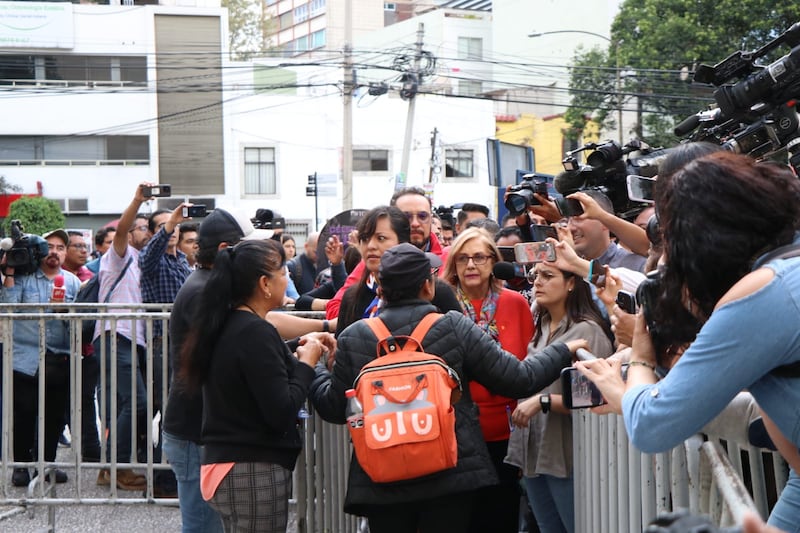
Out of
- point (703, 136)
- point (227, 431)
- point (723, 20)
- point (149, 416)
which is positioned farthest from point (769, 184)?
point (723, 20)

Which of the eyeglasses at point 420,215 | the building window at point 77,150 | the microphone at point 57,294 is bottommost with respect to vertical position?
the microphone at point 57,294

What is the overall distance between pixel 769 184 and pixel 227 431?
2.74m

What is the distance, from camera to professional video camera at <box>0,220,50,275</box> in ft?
Answer: 27.8

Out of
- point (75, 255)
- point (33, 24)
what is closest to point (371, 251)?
point (75, 255)

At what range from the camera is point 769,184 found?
254cm

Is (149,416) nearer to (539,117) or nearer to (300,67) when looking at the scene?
(300,67)

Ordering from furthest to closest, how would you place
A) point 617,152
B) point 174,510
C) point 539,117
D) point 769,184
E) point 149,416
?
1. point 539,117
2. point 174,510
3. point 149,416
4. point 617,152
5. point 769,184

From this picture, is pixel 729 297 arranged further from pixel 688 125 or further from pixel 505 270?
pixel 505 270

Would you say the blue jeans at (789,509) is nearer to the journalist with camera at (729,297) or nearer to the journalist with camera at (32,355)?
the journalist with camera at (729,297)

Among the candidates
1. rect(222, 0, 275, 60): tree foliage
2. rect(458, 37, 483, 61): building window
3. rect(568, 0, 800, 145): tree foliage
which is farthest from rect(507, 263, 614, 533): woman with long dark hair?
rect(222, 0, 275, 60): tree foliage

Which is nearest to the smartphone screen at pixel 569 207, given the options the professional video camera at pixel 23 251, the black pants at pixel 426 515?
the black pants at pixel 426 515

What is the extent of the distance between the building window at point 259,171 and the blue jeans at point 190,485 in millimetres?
35557

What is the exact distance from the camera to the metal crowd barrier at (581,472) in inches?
114

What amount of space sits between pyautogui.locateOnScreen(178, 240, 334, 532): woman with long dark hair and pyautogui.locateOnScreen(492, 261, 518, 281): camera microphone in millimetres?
Answer: 1282
